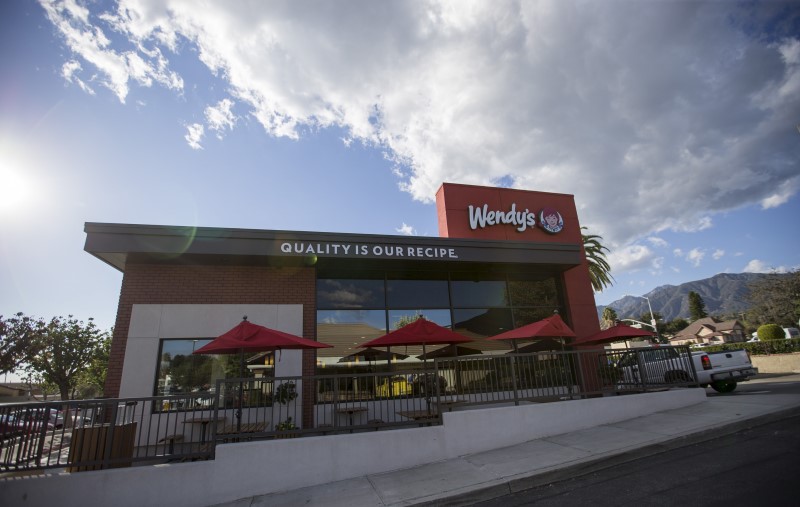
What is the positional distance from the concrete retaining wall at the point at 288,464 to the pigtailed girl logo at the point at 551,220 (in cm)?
739

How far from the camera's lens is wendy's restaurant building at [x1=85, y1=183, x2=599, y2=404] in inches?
362

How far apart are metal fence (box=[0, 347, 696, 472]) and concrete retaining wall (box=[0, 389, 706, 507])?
20 cm

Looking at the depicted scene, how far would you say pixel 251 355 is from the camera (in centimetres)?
970

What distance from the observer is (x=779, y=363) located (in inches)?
799

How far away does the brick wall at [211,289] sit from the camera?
9422 mm

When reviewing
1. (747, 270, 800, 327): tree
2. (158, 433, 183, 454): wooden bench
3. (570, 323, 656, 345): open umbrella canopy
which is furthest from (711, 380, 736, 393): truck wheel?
(747, 270, 800, 327): tree

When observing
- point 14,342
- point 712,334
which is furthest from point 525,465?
point 712,334

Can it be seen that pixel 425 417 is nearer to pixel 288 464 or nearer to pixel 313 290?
pixel 288 464

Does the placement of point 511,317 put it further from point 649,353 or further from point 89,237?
point 89,237

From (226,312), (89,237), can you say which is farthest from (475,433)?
(89,237)

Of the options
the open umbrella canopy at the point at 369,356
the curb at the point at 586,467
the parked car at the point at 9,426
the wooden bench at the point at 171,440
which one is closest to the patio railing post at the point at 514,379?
the curb at the point at 586,467

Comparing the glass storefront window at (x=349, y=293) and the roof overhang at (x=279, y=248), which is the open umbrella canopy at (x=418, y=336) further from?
the glass storefront window at (x=349, y=293)

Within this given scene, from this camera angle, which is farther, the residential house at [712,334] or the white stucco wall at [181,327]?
the residential house at [712,334]

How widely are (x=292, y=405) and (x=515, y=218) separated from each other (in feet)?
29.8
